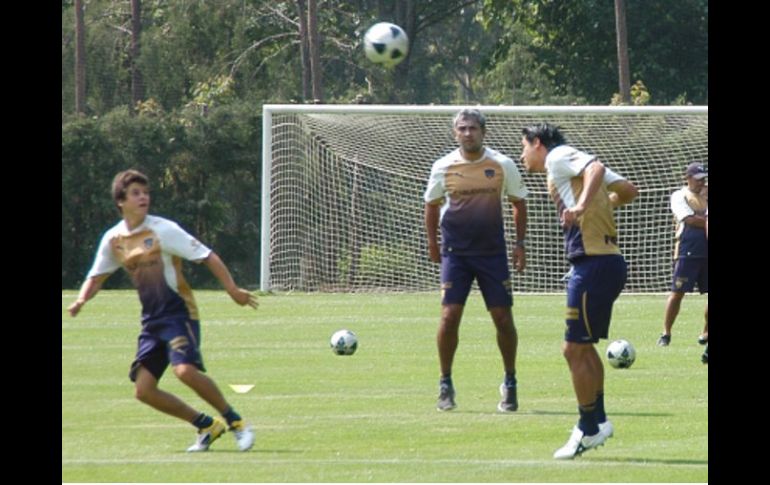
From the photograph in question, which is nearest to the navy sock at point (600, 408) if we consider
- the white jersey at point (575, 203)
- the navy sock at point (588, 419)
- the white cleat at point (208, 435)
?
the navy sock at point (588, 419)

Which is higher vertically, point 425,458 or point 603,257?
point 603,257

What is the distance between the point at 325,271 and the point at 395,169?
2006 millimetres

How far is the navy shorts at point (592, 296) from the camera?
33.3 feet

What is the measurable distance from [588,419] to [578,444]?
0.17 meters

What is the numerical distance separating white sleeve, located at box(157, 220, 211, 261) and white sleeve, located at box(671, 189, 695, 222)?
27.6 feet

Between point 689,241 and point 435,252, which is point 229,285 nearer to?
point 435,252

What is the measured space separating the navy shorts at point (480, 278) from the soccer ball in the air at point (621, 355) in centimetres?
257

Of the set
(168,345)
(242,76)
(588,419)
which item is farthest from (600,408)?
(242,76)

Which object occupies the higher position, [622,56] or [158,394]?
[622,56]

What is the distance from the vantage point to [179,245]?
10641 mm
